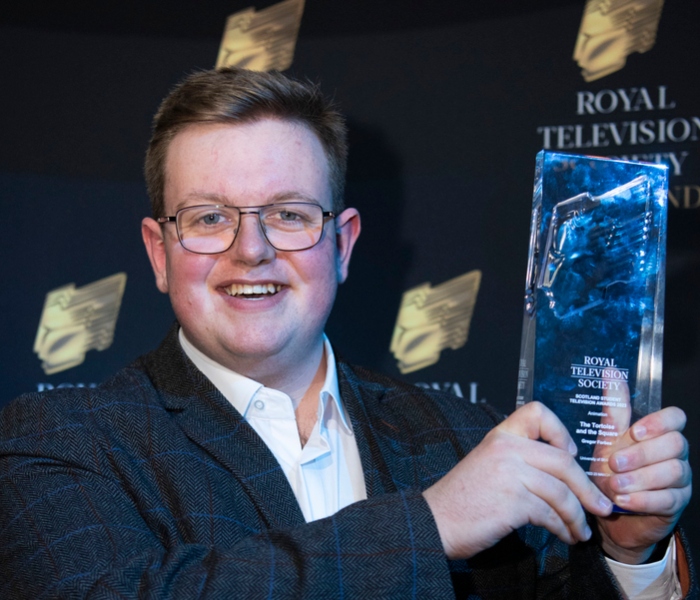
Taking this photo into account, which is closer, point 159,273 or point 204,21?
point 159,273

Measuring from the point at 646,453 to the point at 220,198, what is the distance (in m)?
0.97

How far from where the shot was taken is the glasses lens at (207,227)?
178 cm

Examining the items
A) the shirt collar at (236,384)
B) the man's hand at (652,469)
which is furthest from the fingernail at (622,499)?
the shirt collar at (236,384)

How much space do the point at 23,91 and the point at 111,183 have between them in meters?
0.42

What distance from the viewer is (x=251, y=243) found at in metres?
1.75

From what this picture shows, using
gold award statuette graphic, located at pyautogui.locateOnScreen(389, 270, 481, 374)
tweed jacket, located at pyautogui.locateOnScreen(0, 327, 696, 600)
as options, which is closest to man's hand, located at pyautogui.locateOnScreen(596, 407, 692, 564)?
tweed jacket, located at pyautogui.locateOnScreen(0, 327, 696, 600)

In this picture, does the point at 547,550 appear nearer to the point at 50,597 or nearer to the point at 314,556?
the point at 314,556

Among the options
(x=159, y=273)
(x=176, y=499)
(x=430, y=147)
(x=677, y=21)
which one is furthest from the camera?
(x=430, y=147)

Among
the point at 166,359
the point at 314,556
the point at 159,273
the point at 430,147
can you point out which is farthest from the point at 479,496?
the point at 430,147

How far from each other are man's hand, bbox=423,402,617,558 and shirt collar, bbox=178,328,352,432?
0.62 m

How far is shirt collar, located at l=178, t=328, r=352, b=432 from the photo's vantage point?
1.83 metres

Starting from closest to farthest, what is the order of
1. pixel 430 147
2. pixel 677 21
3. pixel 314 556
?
pixel 314 556
pixel 677 21
pixel 430 147

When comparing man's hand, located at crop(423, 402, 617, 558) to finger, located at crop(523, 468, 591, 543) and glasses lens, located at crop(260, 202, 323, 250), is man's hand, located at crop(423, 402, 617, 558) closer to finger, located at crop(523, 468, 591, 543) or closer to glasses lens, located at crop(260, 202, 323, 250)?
finger, located at crop(523, 468, 591, 543)

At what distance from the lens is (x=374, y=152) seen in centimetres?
260
